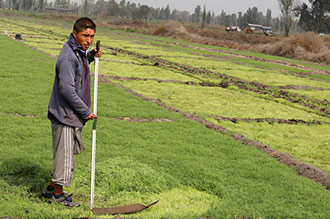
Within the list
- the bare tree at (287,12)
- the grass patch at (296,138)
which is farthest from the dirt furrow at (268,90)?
the bare tree at (287,12)

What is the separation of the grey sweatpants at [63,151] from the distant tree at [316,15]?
79.8 m

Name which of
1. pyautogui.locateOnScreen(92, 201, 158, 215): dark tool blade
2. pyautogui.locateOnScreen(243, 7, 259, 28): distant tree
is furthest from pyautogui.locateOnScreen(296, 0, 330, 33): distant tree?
pyautogui.locateOnScreen(92, 201, 158, 215): dark tool blade

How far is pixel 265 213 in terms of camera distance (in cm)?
514

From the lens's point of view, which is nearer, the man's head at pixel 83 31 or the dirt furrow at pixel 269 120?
the man's head at pixel 83 31

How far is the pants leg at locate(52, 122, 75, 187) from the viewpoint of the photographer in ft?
15.1

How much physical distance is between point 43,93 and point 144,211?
753 cm

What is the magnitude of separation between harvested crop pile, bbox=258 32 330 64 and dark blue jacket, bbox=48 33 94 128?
3728 cm

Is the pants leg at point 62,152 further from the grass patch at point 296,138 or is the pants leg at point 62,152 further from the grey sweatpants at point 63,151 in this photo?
the grass patch at point 296,138

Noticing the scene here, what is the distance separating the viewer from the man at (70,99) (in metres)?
4.46

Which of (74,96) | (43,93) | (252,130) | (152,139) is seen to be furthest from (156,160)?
(43,93)

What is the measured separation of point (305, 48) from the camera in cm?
4231

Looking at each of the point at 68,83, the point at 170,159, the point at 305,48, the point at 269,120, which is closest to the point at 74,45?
the point at 68,83

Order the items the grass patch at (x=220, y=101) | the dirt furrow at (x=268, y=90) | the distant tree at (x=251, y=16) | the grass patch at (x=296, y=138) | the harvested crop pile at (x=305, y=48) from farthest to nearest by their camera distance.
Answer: the distant tree at (x=251, y=16) < the harvested crop pile at (x=305, y=48) < the dirt furrow at (x=268, y=90) < the grass patch at (x=220, y=101) < the grass patch at (x=296, y=138)

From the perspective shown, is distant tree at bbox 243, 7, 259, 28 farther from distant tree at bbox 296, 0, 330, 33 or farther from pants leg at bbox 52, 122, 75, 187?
pants leg at bbox 52, 122, 75, 187
